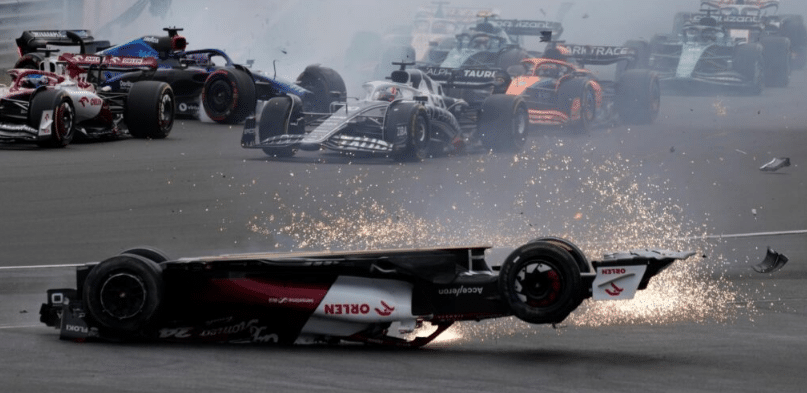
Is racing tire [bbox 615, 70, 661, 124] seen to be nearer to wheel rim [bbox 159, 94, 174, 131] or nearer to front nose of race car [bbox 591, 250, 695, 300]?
wheel rim [bbox 159, 94, 174, 131]

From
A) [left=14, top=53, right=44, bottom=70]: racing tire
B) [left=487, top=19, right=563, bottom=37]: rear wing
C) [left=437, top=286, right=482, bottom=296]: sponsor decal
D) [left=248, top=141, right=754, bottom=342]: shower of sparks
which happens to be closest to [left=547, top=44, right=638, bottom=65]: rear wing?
[left=487, top=19, right=563, bottom=37]: rear wing

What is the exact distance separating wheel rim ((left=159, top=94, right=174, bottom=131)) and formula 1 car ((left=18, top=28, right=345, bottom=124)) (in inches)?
85.5

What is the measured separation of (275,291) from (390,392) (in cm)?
139

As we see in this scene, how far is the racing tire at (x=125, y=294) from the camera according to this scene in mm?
7082

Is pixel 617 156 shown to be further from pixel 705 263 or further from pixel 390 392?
pixel 390 392

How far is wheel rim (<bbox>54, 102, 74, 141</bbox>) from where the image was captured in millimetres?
19031

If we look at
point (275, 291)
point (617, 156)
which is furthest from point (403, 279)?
point (617, 156)

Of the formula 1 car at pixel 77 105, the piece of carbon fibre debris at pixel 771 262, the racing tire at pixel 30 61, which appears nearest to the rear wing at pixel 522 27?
the formula 1 car at pixel 77 105

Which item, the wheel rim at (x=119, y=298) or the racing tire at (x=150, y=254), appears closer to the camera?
the wheel rim at (x=119, y=298)

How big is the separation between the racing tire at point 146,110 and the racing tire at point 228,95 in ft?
7.88

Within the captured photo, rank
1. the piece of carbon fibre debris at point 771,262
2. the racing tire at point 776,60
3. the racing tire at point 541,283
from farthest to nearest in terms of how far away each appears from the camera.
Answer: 1. the racing tire at point 776,60
2. the piece of carbon fibre debris at point 771,262
3. the racing tire at point 541,283

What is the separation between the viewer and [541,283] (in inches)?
269

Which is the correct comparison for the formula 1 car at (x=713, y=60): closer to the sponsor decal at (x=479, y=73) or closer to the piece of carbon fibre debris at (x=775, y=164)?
the sponsor decal at (x=479, y=73)

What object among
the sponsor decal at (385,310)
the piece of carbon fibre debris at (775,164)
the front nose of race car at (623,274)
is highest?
the front nose of race car at (623,274)
